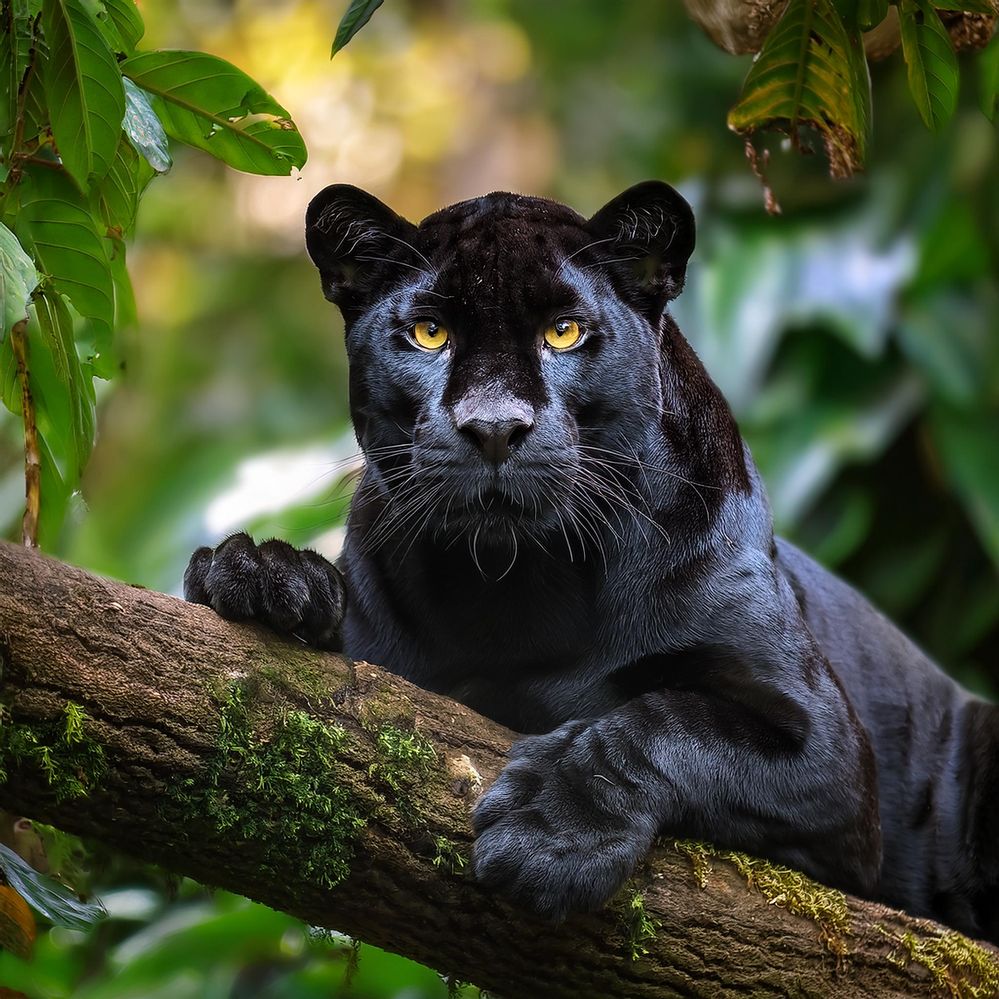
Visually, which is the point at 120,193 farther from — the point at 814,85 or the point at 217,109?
the point at 814,85

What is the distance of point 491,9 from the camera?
30.9ft

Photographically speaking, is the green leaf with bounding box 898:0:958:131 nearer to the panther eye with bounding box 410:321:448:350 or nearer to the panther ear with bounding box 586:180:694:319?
the panther ear with bounding box 586:180:694:319

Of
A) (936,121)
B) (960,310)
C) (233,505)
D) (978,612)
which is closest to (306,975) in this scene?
(233,505)

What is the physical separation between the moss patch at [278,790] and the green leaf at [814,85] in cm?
127

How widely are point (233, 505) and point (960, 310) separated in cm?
320

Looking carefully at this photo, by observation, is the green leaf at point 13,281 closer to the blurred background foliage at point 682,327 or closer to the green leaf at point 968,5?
the blurred background foliage at point 682,327

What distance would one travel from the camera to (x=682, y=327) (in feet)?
17.5

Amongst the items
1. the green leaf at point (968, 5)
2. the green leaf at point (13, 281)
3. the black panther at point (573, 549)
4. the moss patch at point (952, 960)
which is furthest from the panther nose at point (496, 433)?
the moss patch at point (952, 960)

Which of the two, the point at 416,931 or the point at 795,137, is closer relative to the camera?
the point at 416,931

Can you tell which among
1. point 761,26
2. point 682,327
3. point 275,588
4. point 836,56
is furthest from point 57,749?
point 682,327

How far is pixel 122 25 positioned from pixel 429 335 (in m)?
0.69

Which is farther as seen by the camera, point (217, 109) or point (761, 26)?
point (761, 26)

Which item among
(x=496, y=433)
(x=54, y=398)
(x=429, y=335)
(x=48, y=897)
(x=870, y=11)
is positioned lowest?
(x=48, y=897)

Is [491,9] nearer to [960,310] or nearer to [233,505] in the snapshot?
[960,310]
